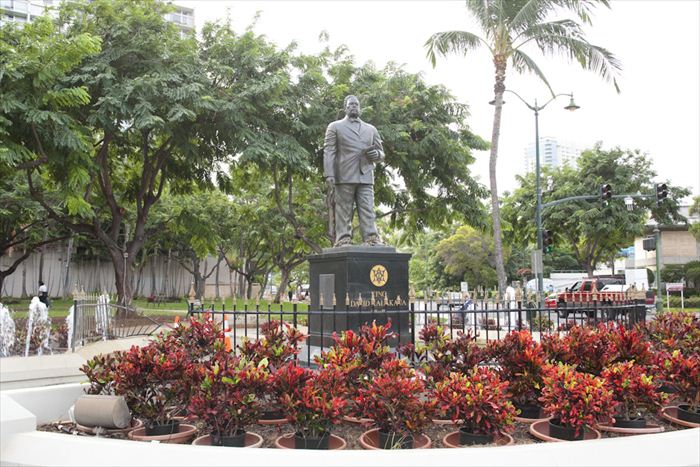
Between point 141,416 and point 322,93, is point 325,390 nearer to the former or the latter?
point 141,416

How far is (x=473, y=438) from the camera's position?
4742 millimetres

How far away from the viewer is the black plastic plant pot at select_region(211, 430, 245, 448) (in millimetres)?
4703

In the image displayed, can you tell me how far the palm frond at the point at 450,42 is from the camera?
1939cm

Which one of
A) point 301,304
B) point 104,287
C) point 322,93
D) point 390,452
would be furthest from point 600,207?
point 104,287

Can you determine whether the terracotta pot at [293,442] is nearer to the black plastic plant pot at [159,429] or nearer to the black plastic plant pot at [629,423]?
the black plastic plant pot at [159,429]

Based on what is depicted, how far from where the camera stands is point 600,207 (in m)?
34.0

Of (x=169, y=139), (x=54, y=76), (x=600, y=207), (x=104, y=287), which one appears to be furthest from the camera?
(x=104, y=287)

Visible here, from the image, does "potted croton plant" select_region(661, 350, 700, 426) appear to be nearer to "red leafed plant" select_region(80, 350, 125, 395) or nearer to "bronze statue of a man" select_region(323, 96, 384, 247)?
"red leafed plant" select_region(80, 350, 125, 395)

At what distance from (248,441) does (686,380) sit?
12.7ft

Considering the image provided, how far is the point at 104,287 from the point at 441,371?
4689 cm

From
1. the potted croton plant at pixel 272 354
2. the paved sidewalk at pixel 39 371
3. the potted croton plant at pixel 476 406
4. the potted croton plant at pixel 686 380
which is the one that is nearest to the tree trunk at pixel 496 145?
the paved sidewalk at pixel 39 371

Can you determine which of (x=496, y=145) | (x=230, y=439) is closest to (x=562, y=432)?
(x=230, y=439)

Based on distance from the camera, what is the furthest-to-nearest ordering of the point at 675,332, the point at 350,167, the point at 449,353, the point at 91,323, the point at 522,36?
the point at 522,36, the point at 91,323, the point at 350,167, the point at 675,332, the point at 449,353

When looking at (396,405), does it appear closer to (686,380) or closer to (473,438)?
(473,438)
